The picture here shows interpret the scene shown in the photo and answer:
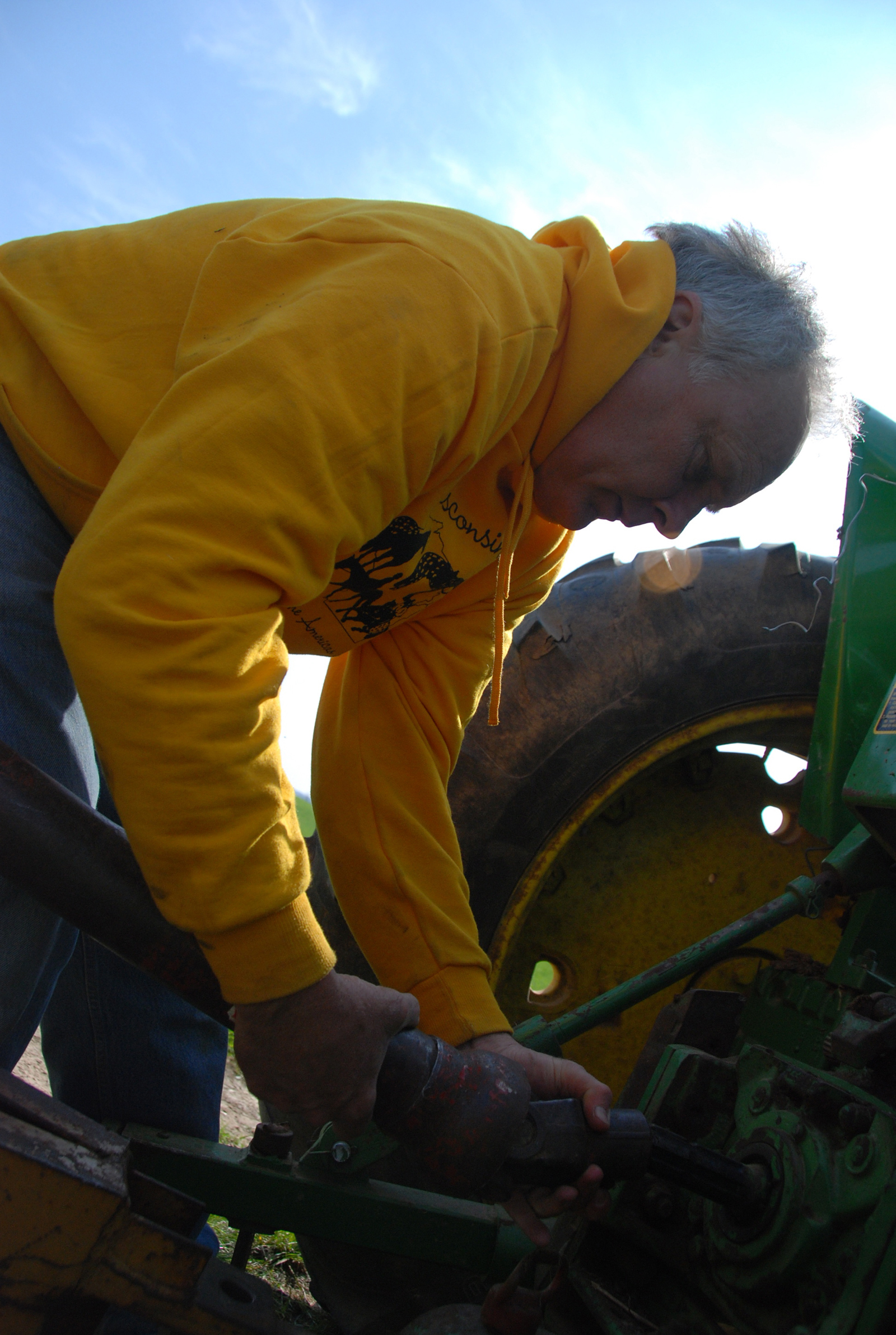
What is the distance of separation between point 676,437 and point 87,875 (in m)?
0.99

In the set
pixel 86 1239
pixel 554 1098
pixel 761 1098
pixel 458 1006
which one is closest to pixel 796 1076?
pixel 761 1098

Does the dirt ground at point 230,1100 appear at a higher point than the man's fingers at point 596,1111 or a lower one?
lower

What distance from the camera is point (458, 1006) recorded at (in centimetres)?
143

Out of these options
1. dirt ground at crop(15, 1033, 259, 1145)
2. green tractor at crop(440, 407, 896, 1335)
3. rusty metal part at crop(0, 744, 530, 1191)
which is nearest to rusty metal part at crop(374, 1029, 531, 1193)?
rusty metal part at crop(0, 744, 530, 1191)

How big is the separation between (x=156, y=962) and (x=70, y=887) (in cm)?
16

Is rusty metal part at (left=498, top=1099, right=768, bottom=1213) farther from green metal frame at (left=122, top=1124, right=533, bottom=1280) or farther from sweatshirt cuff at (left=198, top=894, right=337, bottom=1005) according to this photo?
sweatshirt cuff at (left=198, top=894, right=337, bottom=1005)

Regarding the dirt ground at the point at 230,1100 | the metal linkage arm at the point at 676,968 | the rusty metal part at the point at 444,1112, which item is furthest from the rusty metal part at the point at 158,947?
the dirt ground at the point at 230,1100

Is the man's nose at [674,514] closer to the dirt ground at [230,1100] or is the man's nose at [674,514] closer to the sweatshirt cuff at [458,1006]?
the sweatshirt cuff at [458,1006]

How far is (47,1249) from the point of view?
833 mm

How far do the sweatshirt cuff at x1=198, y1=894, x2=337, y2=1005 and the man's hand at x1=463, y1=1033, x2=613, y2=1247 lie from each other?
42 centimetres

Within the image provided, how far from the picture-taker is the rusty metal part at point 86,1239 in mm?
819

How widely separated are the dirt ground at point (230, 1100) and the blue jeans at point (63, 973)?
2.27 feet

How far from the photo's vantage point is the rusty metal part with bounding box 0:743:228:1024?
39.8 inches

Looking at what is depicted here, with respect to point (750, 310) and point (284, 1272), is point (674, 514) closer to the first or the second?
point (750, 310)
